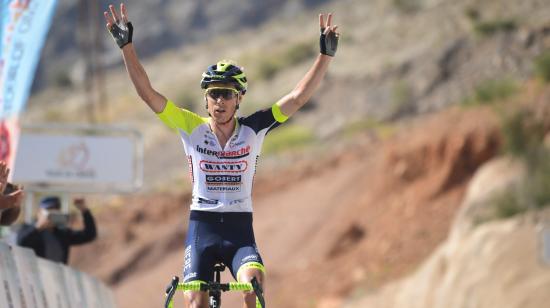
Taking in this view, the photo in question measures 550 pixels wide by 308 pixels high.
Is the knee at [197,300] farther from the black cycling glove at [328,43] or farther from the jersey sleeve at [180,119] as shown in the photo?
the black cycling glove at [328,43]

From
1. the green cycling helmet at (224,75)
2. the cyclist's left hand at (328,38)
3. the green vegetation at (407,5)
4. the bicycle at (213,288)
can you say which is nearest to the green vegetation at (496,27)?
the green vegetation at (407,5)

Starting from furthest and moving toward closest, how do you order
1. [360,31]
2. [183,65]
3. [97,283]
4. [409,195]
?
1. [183,65]
2. [360,31]
3. [409,195]
4. [97,283]

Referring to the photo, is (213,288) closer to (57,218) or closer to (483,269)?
(57,218)

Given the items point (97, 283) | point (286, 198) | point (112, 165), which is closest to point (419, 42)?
point (286, 198)

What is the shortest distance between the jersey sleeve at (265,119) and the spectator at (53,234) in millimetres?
4458

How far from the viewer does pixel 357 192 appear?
43062 mm

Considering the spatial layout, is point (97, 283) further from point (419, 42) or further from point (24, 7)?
point (419, 42)

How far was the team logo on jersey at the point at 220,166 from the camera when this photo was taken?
31.0 feet

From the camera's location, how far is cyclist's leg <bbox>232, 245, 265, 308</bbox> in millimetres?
8875

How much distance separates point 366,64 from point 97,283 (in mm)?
52129

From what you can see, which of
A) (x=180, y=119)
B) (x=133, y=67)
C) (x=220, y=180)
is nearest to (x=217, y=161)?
(x=220, y=180)

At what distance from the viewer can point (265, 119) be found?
9695 millimetres

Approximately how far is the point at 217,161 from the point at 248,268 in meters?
0.92

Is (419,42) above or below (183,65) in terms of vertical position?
below
